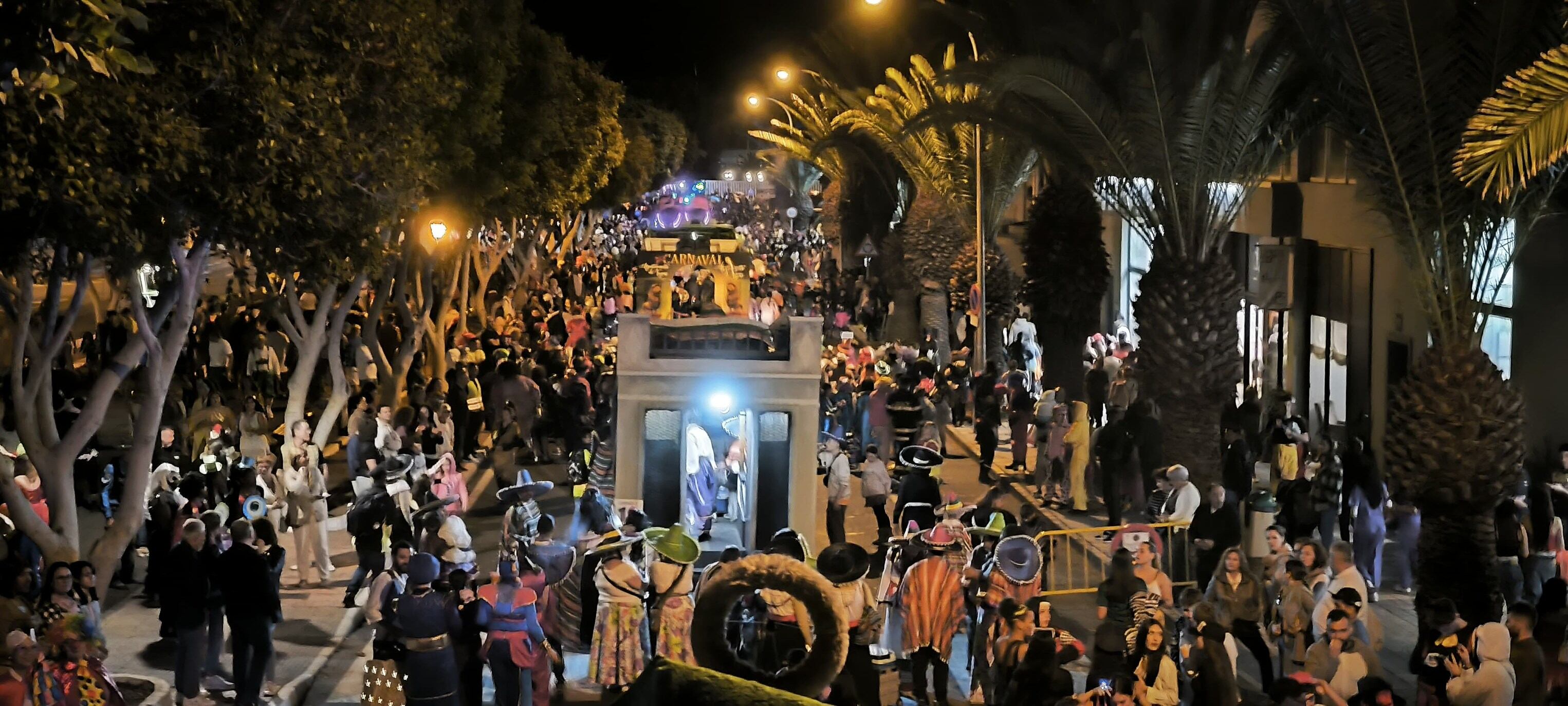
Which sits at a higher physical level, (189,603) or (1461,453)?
(1461,453)

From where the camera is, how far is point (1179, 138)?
17344mm

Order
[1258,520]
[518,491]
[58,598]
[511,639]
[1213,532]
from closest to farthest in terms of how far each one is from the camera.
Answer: [58,598], [511,639], [1213,532], [518,491], [1258,520]

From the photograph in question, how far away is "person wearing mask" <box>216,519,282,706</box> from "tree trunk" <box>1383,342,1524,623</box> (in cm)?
799

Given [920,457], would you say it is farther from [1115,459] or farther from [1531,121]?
[1531,121]

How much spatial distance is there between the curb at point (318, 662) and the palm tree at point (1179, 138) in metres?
7.84

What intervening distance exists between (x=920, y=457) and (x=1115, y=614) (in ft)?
14.3

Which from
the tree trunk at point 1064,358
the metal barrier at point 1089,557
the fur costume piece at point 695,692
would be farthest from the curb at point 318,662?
the tree trunk at point 1064,358

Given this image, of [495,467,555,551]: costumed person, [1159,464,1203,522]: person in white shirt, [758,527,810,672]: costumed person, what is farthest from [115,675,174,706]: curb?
[1159,464,1203,522]: person in white shirt

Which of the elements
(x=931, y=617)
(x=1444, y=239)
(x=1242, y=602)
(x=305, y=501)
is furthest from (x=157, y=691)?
(x=1444, y=239)

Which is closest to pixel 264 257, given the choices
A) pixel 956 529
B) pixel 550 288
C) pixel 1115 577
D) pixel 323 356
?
pixel 956 529

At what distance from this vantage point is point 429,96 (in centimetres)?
1570

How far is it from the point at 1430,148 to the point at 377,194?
781cm

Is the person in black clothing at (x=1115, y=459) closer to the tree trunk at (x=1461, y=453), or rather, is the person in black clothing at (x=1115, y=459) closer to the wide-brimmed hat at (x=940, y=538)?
the tree trunk at (x=1461, y=453)

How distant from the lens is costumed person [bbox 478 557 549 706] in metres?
10.9
